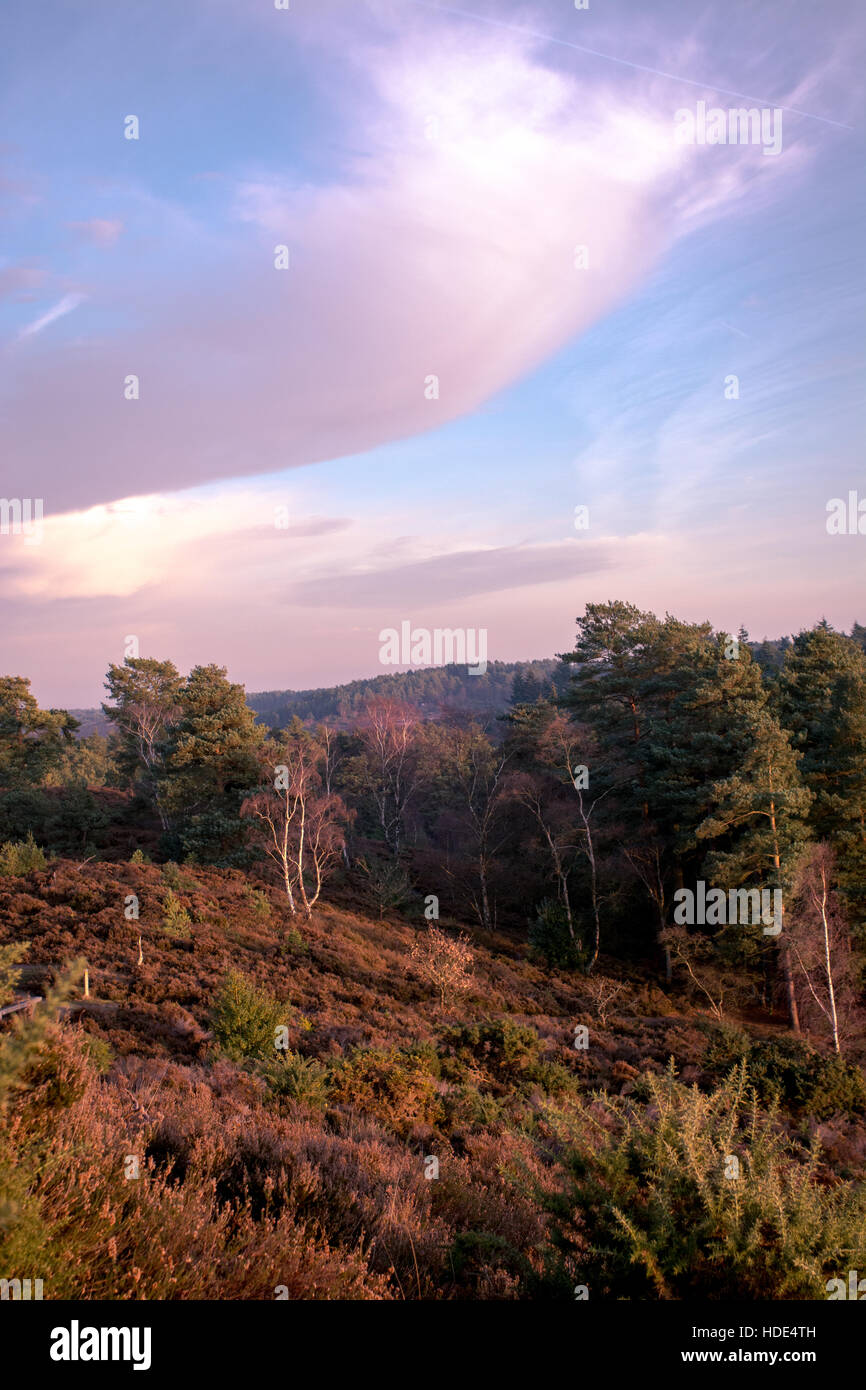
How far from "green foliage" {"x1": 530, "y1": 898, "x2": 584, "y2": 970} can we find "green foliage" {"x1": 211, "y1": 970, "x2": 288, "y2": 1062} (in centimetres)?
1800

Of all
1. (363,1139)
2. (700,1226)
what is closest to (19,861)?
(363,1139)

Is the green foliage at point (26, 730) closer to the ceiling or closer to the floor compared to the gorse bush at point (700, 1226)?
closer to the ceiling

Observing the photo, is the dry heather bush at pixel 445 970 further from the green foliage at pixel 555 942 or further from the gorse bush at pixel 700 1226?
the gorse bush at pixel 700 1226

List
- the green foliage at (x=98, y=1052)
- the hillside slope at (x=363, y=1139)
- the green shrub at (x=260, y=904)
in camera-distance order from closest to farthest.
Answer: the hillside slope at (x=363, y=1139) < the green foliage at (x=98, y=1052) < the green shrub at (x=260, y=904)

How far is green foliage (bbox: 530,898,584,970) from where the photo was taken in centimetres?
2669

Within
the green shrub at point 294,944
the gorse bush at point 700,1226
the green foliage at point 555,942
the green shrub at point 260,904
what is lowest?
the green foliage at point 555,942

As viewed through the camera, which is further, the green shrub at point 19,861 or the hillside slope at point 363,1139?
the green shrub at point 19,861

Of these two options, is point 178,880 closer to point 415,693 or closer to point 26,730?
point 26,730

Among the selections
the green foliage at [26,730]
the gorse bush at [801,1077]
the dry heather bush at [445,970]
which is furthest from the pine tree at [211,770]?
the gorse bush at [801,1077]

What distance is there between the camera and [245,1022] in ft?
35.6

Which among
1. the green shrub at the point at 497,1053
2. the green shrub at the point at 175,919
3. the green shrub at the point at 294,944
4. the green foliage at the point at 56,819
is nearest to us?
the green shrub at the point at 497,1053

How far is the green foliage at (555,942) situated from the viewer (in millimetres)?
26688

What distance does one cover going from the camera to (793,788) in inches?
872

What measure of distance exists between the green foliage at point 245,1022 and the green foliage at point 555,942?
18.0m
